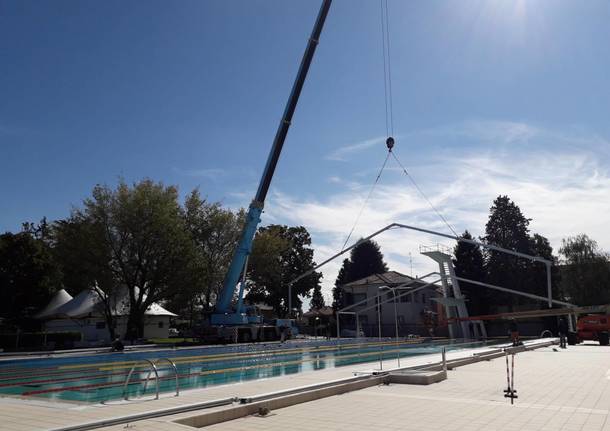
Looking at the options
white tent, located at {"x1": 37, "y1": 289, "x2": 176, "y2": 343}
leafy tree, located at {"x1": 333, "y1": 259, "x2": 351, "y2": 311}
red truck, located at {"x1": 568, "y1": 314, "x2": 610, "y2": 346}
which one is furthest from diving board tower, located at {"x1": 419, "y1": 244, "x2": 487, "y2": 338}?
leafy tree, located at {"x1": 333, "y1": 259, "x2": 351, "y2": 311}

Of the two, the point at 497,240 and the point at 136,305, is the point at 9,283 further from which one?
the point at 497,240

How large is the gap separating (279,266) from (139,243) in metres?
27.3

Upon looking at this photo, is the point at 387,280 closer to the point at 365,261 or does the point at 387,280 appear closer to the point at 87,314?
the point at 365,261

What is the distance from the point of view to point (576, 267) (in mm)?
54000

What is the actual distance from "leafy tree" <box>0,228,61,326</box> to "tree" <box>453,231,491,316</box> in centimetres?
4359

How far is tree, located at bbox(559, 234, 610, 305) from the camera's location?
169 feet

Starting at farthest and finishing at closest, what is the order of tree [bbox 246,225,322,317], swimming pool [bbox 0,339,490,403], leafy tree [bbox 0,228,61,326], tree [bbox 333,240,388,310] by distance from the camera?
tree [bbox 333,240,388,310]
tree [bbox 246,225,322,317]
leafy tree [bbox 0,228,61,326]
swimming pool [bbox 0,339,490,403]

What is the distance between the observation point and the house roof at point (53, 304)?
139ft

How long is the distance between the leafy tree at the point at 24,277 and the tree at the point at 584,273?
2056 inches

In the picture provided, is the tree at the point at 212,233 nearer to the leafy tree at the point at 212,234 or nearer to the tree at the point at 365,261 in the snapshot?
the leafy tree at the point at 212,234

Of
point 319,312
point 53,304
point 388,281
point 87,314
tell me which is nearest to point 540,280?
point 388,281

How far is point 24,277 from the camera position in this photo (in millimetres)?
44844

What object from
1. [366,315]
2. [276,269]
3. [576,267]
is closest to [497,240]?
[576,267]

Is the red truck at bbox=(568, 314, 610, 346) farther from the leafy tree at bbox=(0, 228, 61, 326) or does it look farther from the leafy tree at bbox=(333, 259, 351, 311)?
the leafy tree at bbox=(333, 259, 351, 311)
